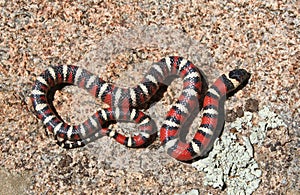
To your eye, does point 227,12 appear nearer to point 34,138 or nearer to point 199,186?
point 199,186

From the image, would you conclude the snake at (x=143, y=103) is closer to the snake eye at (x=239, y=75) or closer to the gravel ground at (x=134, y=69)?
the snake eye at (x=239, y=75)

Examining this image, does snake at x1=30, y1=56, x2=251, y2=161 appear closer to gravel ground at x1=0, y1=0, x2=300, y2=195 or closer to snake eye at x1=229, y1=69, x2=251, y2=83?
snake eye at x1=229, y1=69, x2=251, y2=83

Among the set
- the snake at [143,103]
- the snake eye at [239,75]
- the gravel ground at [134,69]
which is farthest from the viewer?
the snake eye at [239,75]

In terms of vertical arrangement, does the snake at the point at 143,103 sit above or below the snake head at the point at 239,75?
below

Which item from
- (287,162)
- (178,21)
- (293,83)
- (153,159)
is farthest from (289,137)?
(178,21)

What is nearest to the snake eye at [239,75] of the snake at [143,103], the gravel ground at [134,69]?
the snake at [143,103]

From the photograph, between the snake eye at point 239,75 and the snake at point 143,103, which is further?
the snake eye at point 239,75

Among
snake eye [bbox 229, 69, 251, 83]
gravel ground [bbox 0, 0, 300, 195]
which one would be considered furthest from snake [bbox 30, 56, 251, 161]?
gravel ground [bbox 0, 0, 300, 195]
